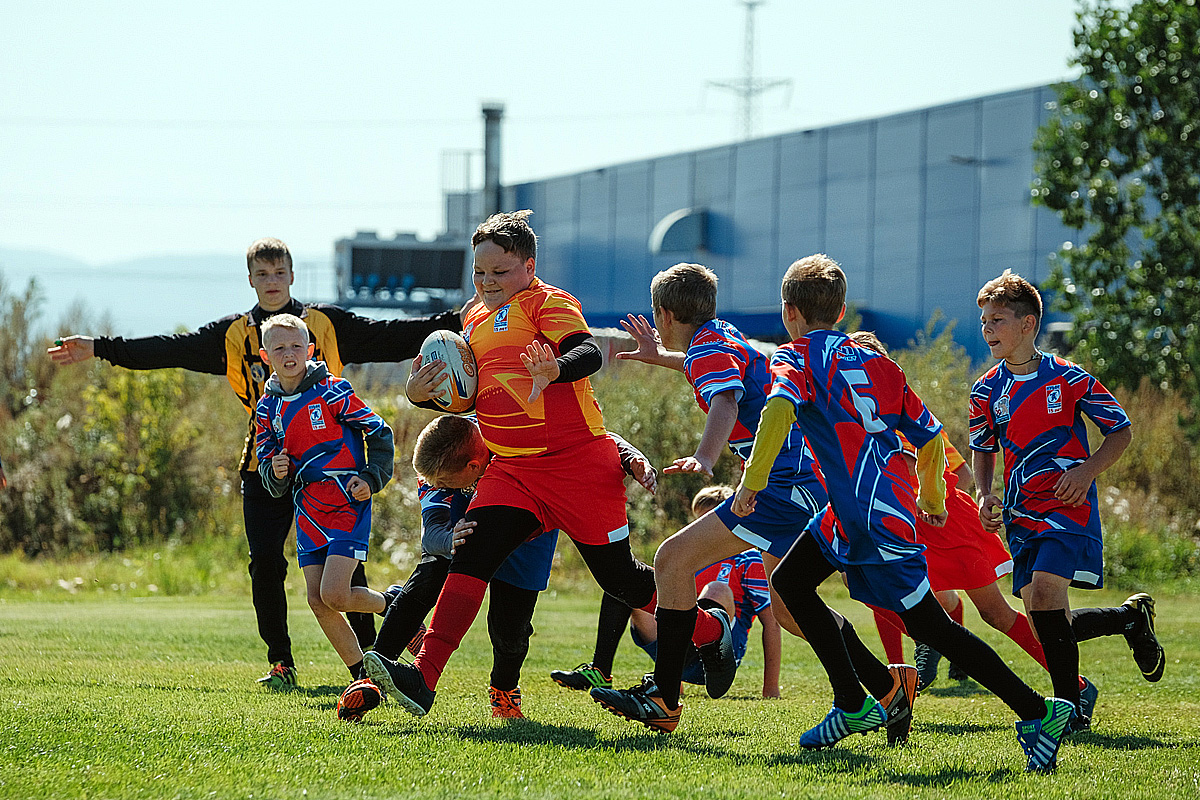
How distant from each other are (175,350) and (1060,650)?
4696mm

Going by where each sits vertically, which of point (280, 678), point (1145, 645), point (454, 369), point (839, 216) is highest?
point (839, 216)

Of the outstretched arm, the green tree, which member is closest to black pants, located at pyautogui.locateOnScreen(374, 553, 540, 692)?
the outstretched arm

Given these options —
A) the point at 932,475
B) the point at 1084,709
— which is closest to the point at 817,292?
the point at 932,475

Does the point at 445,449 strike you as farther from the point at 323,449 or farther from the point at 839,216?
the point at 839,216

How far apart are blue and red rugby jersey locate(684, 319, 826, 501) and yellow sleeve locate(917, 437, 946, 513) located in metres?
0.42

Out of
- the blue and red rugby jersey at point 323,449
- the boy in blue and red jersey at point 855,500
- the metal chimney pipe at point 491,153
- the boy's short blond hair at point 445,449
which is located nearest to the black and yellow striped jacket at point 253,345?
the blue and red rugby jersey at point 323,449

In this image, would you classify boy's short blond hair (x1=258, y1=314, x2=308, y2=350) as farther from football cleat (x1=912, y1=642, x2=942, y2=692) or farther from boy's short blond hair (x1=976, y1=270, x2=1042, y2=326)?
football cleat (x1=912, y1=642, x2=942, y2=692)

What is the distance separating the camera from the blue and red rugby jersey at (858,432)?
4.63 metres

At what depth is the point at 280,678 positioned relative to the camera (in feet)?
21.3

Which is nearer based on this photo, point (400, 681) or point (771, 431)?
point (771, 431)

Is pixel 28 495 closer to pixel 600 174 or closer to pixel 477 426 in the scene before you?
pixel 477 426

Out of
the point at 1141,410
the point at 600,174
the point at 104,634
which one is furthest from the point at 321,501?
the point at 600,174

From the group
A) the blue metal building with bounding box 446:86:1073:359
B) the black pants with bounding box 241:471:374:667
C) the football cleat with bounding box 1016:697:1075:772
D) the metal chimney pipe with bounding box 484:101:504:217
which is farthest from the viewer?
the metal chimney pipe with bounding box 484:101:504:217

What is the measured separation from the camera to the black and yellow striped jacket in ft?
22.2
